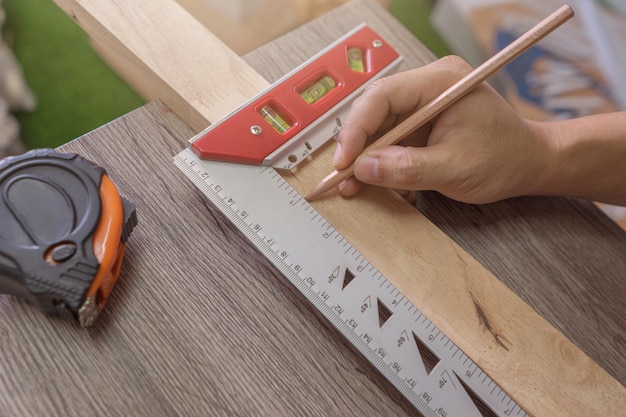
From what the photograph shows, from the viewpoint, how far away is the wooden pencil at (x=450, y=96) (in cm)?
68

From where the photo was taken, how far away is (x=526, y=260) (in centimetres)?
75

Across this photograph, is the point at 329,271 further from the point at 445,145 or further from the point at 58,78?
the point at 58,78

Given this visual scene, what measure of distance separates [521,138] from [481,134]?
7 cm

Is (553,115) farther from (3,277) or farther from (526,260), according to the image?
(3,277)

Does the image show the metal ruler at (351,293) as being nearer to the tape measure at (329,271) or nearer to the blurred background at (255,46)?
the tape measure at (329,271)

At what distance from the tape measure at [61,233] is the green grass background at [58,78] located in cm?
95

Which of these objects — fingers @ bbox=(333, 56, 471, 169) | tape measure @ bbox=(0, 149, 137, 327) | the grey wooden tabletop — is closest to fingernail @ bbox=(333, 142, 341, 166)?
fingers @ bbox=(333, 56, 471, 169)

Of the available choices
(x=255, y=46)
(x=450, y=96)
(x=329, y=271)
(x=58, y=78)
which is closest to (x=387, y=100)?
(x=450, y=96)

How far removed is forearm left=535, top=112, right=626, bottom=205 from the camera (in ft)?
2.56

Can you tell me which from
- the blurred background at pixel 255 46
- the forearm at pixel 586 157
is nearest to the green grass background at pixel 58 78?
the blurred background at pixel 255 46

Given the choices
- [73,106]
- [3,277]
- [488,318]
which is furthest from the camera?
[73,106]

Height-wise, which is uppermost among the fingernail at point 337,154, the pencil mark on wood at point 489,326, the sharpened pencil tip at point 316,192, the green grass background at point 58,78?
the fingernail at point 337,154

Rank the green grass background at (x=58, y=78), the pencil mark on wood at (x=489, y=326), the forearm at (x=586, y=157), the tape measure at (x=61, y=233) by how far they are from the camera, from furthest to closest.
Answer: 1. the green grass background at (x=58, y=78)
2. the forearm at (x=586, y=157)
3. the pencil mark on wood at (x=489, y=326)
4. the tape measure at (x=61, y=233)

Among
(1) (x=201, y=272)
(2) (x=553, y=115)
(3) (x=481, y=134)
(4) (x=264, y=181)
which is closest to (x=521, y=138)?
(3) (x=481, y=134)
